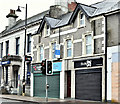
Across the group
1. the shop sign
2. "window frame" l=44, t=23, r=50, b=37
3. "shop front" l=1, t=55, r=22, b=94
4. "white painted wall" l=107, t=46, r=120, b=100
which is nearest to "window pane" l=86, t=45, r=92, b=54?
"white painted wall" l=107, t=46, r=120, b=100

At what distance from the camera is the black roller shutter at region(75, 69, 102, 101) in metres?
21.1

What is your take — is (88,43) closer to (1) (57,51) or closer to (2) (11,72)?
(1) (57,51)

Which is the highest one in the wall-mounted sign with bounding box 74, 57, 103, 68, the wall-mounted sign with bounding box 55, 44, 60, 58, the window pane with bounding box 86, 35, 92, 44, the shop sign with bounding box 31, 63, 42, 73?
the window pane with bounding box 86, 35, 92, 44

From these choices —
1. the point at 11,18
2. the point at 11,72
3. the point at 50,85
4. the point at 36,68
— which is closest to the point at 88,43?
the point at 50,85

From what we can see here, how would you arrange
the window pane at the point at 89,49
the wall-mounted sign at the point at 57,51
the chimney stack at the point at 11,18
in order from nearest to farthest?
the window pane at the point at 89,49
the wall-mounted sign at the point at 57,51
the chimney stack at the point at 11,18

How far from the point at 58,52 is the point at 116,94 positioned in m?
7.70

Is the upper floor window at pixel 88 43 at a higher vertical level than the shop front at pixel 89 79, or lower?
higher

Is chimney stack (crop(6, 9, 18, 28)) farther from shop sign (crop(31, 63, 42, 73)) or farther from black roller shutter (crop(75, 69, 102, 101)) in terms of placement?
black roller shutter (crop(75, 69, 102, 101))

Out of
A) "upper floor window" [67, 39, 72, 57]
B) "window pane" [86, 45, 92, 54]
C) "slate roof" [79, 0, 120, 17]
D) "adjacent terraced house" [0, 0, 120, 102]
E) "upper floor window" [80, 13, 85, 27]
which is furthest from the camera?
"upper floor window" [67, 39, 72, 57]

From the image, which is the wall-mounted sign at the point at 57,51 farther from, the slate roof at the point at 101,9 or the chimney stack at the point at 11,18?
the chimney stack at the point at 11,18

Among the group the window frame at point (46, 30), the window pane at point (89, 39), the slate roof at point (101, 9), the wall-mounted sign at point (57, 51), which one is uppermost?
the slate roof at point (101, 9)

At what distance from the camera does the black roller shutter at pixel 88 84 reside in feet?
69.3

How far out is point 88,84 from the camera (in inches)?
869

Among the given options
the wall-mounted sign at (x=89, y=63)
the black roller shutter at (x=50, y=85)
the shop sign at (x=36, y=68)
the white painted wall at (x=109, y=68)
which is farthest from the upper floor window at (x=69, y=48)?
the white painted wall at (x=109, y=68)
